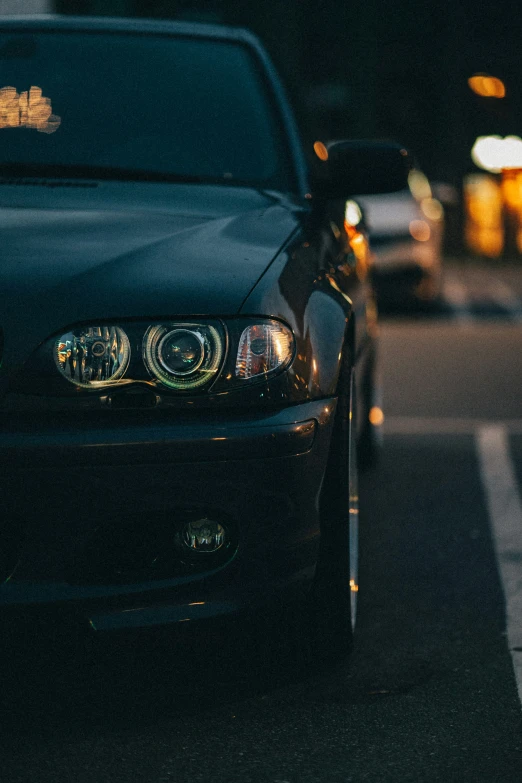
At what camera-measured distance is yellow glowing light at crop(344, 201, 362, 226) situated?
4.75 m

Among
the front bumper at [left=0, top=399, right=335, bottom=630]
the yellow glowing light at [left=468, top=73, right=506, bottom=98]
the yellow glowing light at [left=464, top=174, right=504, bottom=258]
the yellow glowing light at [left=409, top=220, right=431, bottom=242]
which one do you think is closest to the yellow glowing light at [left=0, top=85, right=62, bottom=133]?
the front bumper at [left=0, top=399, right=335, bottom=630]

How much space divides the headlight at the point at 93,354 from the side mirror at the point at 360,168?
139 cm

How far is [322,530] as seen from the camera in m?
3.11

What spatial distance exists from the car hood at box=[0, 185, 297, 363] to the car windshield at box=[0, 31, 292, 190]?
38 cm

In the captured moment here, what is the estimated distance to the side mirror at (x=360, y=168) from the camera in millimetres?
3953

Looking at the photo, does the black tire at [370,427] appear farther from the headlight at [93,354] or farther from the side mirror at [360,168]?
the headlight at [93,354]

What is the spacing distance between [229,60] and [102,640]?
7.16ft

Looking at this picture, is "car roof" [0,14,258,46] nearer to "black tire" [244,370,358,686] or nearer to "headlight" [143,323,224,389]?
"black tire" [244,370,358,686]

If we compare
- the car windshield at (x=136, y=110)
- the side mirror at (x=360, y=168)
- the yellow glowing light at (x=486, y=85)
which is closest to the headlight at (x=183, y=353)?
the car windshield at (x=136, y=110)

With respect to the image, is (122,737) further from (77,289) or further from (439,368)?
(439,368)

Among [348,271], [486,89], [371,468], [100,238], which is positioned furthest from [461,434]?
[486,89]

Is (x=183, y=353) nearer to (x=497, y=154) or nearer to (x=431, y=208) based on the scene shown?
(x=431, y=208)

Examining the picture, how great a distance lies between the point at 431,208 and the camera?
48.8 feet

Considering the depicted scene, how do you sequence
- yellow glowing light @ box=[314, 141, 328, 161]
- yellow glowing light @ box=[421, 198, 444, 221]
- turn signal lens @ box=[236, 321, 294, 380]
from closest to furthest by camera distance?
turn signal lens @ box=[236, 321, 294, 380] → yellow glowing light @ box=[314, 141, 328, 161] → yellow glowing light @ box=[421, 198, 444, 221]
